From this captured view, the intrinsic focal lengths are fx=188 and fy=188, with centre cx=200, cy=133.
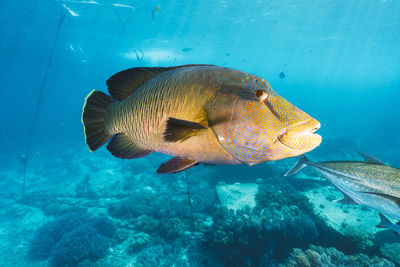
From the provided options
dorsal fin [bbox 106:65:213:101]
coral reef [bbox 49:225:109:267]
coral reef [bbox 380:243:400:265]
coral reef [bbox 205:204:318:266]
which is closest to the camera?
dorsal fin [bbox 106:65:213:101]

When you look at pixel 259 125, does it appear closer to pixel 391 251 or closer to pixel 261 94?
pixel 261 94

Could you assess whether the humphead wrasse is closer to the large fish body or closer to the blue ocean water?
the large fish body

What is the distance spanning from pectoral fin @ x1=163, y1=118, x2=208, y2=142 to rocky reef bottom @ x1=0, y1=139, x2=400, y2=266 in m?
4.09

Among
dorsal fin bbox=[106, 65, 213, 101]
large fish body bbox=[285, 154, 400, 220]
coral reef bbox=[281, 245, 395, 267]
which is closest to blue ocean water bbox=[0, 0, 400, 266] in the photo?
coral reef bbox=[281, 245, 395, 267]

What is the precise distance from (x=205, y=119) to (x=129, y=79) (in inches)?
25.5

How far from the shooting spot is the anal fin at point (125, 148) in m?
1.18

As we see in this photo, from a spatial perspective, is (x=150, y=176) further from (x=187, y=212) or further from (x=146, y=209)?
(x=187, y=212)

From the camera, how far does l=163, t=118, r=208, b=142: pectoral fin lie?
74cm

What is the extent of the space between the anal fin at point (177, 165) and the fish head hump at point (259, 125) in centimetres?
Result: 24

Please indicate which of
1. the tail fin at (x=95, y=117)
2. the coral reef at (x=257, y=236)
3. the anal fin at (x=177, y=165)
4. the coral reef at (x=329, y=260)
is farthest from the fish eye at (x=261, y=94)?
the coral reef at (x=257, y=236)

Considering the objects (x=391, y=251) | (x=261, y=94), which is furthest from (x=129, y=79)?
(x=391, y=251)

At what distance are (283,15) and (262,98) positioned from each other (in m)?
32.8

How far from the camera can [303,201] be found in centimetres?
686

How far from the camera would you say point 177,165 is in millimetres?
964
